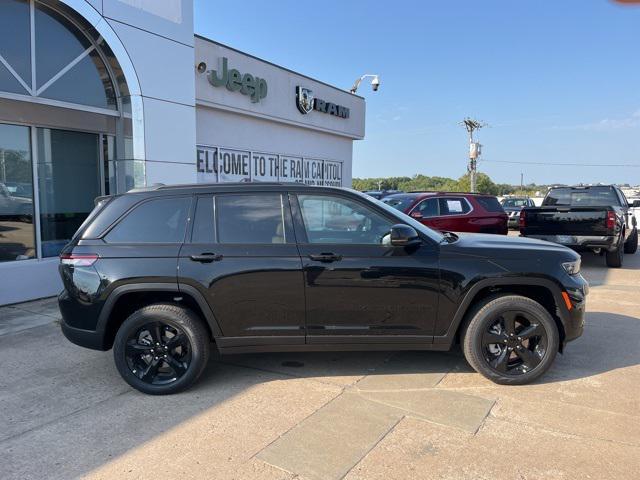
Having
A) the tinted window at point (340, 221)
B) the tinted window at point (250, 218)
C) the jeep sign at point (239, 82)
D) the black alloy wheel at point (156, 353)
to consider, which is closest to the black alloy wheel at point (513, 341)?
the tinted window at point (340, 221)

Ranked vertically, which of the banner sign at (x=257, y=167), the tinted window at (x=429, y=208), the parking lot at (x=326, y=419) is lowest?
the parking lot at (x=326, y=419)

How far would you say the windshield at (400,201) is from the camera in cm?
1037

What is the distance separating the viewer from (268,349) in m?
4.19

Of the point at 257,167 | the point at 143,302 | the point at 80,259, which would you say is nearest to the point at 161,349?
the point at 143,302

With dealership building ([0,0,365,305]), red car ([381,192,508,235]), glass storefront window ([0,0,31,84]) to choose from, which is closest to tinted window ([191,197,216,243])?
dealership building ([0,0,365,305])

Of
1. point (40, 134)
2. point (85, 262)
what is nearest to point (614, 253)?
point (85, 262)

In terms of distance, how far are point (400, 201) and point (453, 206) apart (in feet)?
3.73

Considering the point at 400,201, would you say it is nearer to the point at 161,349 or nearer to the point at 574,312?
the point at 574,312

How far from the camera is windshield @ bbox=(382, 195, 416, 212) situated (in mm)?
10373

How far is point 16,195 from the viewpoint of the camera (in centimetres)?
756

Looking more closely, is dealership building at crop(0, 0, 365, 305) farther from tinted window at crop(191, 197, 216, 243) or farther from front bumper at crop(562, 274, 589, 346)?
front bumper at crop(562, 274, 589, 346)

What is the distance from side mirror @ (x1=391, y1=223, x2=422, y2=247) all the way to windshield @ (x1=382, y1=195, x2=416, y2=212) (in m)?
6.18

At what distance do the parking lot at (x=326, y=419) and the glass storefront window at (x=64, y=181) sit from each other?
11.1 feet

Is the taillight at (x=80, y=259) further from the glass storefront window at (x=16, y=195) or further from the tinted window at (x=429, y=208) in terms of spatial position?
the tinted window at (x=429, y=208)
